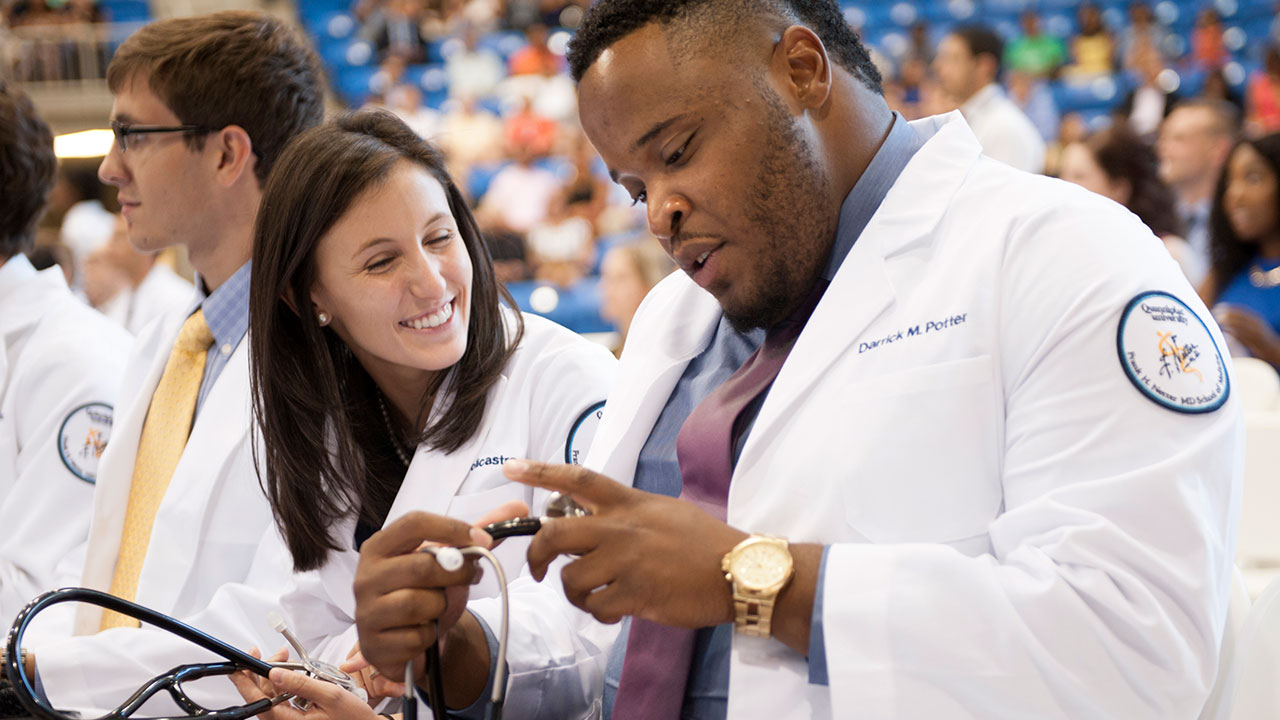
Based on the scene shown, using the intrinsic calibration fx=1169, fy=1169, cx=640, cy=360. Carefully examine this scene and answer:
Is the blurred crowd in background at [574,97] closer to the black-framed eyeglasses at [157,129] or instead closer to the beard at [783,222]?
the black-framed eyeglasses at [157,129]

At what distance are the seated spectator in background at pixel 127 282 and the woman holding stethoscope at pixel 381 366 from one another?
137 inches

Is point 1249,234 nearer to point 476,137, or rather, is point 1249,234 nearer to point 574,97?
point 574,97

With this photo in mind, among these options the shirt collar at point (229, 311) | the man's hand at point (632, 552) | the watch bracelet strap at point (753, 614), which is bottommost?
the shirt collar at point (229, 311)

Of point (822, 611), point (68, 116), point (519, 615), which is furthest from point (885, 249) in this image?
point (68, 116)

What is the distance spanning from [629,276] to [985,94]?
1765 millimetres

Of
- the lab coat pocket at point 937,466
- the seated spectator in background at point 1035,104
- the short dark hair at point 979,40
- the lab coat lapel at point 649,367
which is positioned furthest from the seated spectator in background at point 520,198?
the lab coat pocket at point 937,466

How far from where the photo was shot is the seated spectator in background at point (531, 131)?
28.5ft

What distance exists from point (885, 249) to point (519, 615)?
665 mm

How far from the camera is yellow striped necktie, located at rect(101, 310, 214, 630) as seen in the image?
2.11m

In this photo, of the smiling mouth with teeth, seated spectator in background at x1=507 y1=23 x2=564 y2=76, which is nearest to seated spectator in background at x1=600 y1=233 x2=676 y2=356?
the smiling mouth with teeth

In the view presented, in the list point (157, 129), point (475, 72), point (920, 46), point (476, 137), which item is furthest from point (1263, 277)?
point (475, 72)

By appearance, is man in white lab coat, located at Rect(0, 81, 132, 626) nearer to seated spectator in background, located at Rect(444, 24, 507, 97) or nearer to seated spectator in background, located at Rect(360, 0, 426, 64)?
seated spectator in background, located at Rect(444, 24, 507, 97)

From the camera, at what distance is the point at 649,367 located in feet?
5.30

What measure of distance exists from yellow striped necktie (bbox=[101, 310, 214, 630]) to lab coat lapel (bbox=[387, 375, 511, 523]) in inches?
23.8
